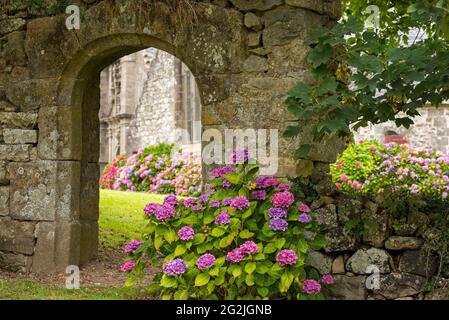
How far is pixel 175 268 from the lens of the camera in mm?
4562

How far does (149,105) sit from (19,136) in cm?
1338

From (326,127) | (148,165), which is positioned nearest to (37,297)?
(326,127)

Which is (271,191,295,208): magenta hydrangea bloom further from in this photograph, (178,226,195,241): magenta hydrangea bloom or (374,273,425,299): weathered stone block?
(374,273,425,299): weathered stone block

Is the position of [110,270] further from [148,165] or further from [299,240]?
[148,165]

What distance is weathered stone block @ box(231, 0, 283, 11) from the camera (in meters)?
5.54

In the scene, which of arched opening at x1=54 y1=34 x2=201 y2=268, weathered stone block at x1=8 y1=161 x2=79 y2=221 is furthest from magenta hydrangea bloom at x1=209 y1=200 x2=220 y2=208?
weathered stone block at x1=8 y1=161 x2=79 y2=221

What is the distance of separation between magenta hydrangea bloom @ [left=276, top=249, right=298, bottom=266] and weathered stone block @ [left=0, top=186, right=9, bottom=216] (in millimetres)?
3278

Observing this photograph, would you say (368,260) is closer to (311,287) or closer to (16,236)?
(311,287)

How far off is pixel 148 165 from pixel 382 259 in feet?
37.9

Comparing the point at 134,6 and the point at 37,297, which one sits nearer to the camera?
the point at 37,297

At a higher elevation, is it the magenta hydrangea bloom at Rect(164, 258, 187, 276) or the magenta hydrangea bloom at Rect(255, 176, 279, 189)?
the magenta hydrangea bloom at Rect(255, 176, 279, 189)

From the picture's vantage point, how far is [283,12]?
5.51 meters

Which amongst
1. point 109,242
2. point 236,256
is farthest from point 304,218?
point 109,242

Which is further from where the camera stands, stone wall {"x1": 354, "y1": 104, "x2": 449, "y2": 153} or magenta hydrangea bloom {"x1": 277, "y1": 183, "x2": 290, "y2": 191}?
stone wall {"x1": 354, "y1": 104, "x2": 449, "y2": 153}
